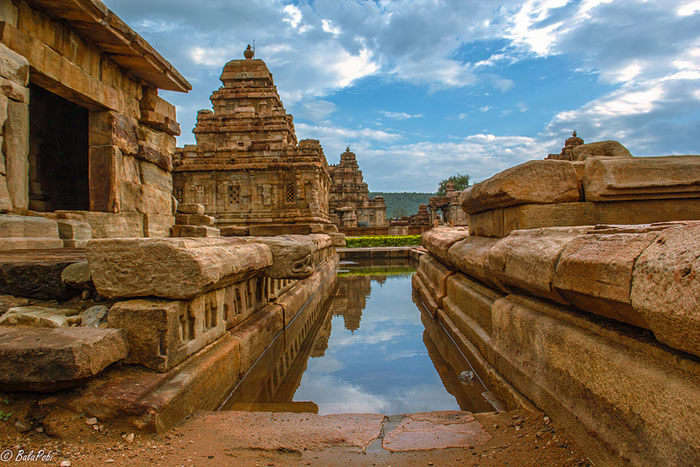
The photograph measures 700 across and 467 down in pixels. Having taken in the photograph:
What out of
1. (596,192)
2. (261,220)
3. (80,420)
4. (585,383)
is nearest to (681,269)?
(585,383)

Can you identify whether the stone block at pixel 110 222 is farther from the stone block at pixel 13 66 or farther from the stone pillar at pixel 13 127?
the stone block at pixel 13 66

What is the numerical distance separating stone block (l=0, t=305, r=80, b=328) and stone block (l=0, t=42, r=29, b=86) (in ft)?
7.21

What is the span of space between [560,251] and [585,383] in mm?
602

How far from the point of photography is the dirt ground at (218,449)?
61.8 inches

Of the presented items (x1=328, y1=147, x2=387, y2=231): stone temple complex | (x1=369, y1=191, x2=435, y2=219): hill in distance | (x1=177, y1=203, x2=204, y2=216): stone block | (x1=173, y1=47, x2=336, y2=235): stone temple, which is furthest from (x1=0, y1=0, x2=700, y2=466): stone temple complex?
(x1=369, y1=191, x2=435, y2=219): hill in distance

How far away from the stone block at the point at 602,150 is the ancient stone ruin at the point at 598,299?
1 cm

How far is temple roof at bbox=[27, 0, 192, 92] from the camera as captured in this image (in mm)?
3812

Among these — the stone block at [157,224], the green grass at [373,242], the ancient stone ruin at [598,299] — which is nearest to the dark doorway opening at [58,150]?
the stone block at [157,224]

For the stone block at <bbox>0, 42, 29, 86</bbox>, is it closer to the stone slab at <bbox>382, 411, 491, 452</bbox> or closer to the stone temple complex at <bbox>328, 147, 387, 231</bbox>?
the stone slab at <bbox>382, 411, 491, 452</bbox>

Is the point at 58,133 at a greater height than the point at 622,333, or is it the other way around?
the point at 58,133

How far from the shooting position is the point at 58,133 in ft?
20.3

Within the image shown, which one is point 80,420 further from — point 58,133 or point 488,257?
point 58,133

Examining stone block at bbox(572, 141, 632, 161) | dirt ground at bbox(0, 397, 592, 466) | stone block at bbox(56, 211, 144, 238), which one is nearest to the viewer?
dirt ground at bbox(0, 397, 592, 466)

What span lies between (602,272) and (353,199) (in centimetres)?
3003
